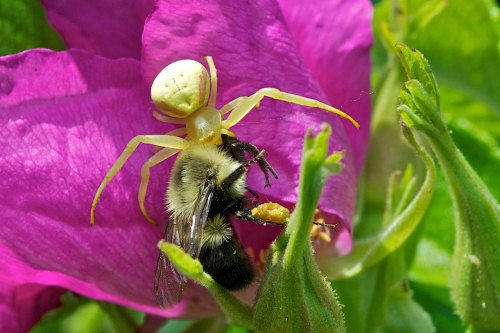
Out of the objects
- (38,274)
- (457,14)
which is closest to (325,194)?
(38,274)

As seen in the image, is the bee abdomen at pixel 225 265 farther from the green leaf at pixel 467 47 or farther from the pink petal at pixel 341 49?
the green leaf at pixel 467 47

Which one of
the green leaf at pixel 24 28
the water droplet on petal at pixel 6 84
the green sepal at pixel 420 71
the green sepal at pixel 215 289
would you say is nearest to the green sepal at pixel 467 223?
the green sepal at pixel 420 71

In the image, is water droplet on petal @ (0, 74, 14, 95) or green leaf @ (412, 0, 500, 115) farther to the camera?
green leaf @ (412, 0, 500, 115)

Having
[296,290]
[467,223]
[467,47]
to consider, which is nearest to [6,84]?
[296,290]

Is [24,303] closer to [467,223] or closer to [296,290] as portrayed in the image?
[296,290]

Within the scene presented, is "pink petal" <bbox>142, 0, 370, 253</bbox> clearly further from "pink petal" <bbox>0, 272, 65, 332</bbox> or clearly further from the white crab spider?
"pink petal" <bbox>0, 272, 65, 332</bbox>

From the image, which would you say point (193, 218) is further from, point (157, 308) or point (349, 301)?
point (349, 301)

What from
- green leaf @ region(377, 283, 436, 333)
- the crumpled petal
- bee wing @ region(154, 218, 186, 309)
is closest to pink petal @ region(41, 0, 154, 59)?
the crumpled petal
